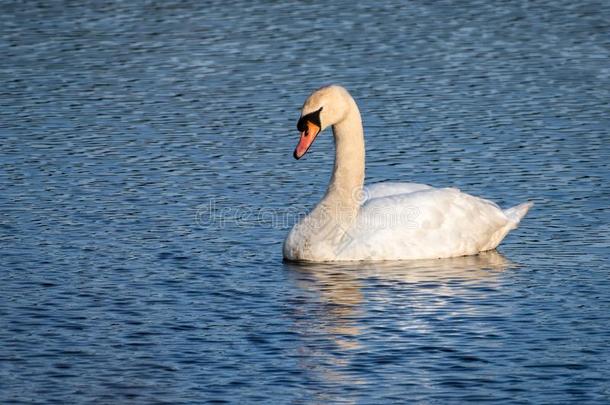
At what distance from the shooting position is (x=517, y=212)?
15.1 meters

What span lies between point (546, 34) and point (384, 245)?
11.3m

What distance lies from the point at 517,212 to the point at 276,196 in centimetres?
283

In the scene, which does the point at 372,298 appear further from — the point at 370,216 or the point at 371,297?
the point at 370,216

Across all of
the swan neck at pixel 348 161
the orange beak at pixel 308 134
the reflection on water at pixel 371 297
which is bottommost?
the reflection on water at pixel 371 297

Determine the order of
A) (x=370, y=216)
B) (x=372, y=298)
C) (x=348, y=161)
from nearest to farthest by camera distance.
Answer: (x=372, y=298), (x=370, y=216), (x=348, y=161)

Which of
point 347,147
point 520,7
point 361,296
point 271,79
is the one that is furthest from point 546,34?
point 361,296

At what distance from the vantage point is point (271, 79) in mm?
22406

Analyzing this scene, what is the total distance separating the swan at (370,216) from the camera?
14.4 meters

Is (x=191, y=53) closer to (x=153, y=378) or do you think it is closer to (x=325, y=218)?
(x=325, y=218)

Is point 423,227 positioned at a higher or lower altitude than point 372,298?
higher

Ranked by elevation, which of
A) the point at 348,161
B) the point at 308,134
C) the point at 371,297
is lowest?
the point at 371,297

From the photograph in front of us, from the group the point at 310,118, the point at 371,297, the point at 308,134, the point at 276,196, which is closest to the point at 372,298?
the point at 371,297

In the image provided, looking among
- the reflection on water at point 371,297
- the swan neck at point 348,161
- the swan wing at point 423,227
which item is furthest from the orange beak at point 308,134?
the reflection on water at point 371,297

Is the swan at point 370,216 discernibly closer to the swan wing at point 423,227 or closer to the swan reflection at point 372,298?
the swan wing at point 423,227
